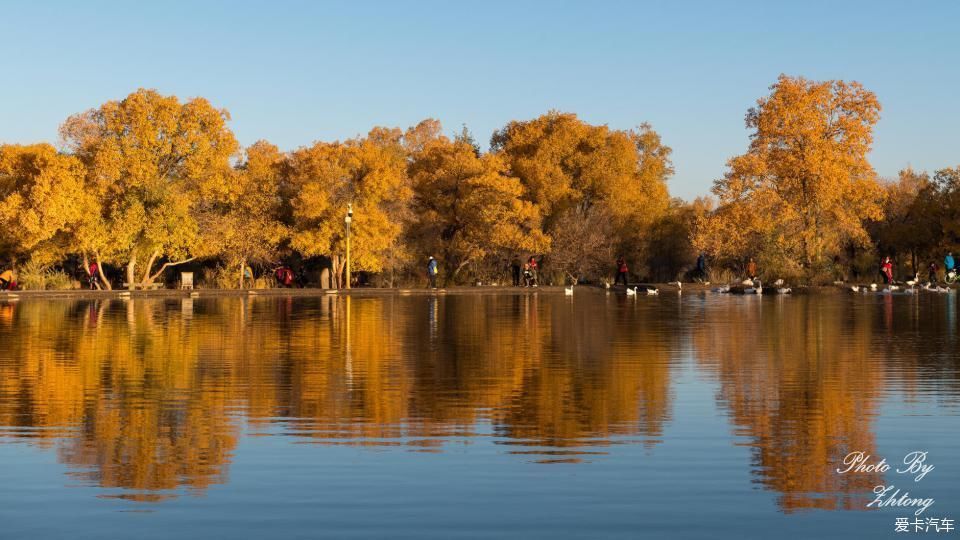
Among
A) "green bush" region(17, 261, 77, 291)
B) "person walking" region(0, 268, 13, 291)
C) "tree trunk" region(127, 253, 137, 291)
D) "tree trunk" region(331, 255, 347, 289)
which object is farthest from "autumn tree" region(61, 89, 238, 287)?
"tree trunk" region(331, 255, 347, 289)

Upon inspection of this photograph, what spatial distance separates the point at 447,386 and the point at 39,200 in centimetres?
4176

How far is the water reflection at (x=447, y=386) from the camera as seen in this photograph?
10.0m

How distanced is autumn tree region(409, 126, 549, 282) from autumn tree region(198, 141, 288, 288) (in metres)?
7.46

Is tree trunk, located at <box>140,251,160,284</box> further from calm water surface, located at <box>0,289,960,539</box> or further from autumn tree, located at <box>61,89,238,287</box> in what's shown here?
calm water surface, located at <box>0,289,960,539</box>

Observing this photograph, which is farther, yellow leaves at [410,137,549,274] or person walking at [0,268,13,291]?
yellow leaves at [410,137,549,274]

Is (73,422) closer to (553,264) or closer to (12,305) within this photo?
(12,305)

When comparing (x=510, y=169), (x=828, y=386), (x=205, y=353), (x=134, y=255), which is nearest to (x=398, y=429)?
(x=828, y=386)

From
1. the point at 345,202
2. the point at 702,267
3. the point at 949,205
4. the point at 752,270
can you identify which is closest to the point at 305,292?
the point at 345,202

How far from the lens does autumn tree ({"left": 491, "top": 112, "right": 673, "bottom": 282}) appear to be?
65.9 meters

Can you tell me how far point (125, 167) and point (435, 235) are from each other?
1658 centimetres

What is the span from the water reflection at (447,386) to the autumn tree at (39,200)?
949 inches

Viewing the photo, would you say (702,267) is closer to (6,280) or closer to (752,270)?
(752,270)

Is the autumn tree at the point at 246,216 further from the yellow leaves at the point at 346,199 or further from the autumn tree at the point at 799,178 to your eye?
the autumn tree at the point at 799,178

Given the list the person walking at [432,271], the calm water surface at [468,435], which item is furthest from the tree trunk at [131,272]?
the calm water surface at [468,435]
